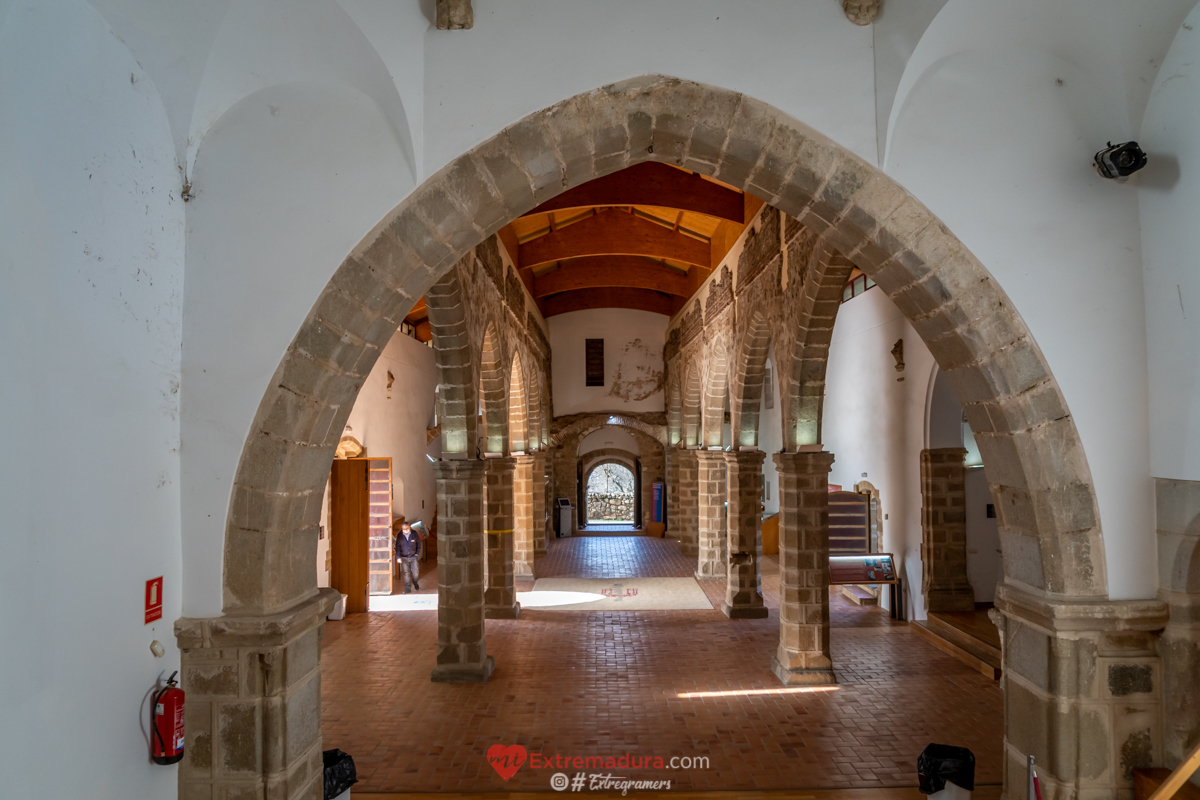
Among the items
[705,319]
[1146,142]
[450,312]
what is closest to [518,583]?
[705,319]

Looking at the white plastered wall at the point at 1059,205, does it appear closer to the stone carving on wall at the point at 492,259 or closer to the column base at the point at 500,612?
the stone carving on wall at the point at 492,259

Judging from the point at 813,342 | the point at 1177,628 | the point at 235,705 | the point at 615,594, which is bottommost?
the point at 615,594

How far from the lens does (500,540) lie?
363 inches

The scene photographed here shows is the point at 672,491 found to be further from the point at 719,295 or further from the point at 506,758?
the point at 506,758

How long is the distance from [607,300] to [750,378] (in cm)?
964

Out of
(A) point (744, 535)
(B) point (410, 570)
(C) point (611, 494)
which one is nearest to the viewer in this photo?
(A) point (744, 535)

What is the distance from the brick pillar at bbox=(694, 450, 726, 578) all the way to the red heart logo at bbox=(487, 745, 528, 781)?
6868 millimetres

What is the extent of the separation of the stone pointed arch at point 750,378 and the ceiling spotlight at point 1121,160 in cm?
553

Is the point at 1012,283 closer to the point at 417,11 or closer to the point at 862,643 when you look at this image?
the point at 417,11

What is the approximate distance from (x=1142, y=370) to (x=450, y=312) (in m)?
5.30

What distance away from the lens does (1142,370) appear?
3.20m

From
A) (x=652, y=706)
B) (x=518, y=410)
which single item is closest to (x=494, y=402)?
(x=518, y=410)

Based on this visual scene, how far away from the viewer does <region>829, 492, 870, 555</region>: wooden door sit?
33.6 ft

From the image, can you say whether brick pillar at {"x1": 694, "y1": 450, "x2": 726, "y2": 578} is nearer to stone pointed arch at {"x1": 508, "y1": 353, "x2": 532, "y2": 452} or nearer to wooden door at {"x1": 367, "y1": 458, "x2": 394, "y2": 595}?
stone pointed arch at {"x1": 508, "y1": 353, "x2": 532, "y2": 452}
